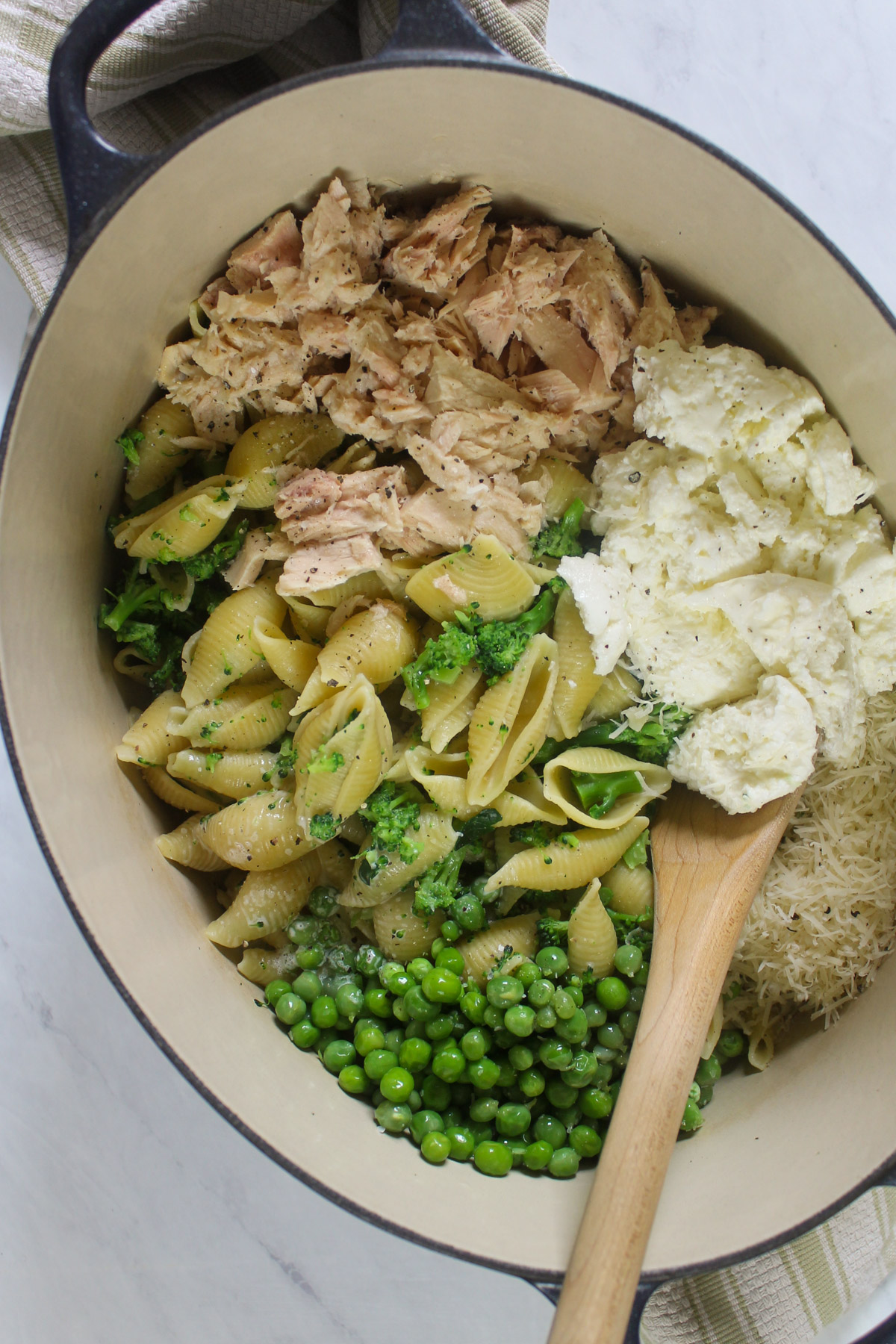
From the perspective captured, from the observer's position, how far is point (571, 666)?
6.98 feet

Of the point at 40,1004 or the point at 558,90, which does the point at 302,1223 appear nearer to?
the point at 40,1004

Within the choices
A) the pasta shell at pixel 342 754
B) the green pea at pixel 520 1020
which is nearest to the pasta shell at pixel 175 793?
the pasta shell at pixel 342 754

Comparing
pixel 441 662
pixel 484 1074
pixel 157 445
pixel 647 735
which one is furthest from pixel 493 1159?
pixel 157 445

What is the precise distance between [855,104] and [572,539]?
151 centimetres

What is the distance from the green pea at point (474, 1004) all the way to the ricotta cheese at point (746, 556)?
2.33 ft

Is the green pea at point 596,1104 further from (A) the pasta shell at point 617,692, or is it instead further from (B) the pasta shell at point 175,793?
(B) the pasta shell at point 175,793

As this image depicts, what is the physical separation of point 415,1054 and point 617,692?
0.95 m

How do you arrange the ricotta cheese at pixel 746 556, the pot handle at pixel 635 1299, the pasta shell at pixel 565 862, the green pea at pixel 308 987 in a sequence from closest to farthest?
the pot handle at pixel 635 1299 < the ricotta cheese at pixel 746 556 < the pasta shell at pixel 565 862 < the green pea at pixel 308 987

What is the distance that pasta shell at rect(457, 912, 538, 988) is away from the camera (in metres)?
2.15

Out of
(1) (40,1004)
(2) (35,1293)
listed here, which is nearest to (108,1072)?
(1) (40,1004)

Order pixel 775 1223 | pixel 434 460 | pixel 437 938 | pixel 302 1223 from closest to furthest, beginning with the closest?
pixel 775 1223
pixel 434 460
pixel 437 938
pixel 302 1223

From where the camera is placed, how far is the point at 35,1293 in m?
2.56

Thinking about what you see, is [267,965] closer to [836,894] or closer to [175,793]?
[175,793]

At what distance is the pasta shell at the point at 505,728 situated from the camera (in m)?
2.07
